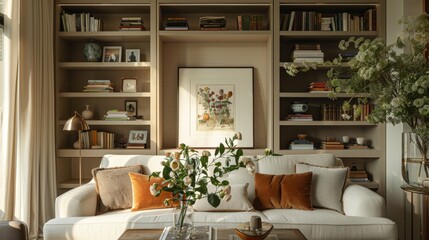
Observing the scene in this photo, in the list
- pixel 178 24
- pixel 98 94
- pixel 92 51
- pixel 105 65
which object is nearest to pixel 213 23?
pixel 178 24

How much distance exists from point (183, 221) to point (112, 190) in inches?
51.3

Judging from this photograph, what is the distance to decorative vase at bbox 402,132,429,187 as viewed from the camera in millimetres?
2148

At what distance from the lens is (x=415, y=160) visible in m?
2.19

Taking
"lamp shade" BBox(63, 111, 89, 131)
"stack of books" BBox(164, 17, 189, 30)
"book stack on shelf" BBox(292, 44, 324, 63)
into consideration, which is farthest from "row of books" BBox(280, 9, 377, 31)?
"lamp shade" BBox(63, 111, 89, 131)

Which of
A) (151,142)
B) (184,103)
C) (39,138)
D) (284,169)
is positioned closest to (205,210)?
(284,169)

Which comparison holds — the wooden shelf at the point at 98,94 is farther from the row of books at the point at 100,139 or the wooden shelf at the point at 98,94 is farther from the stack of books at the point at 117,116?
the row of books at the point at 100,139

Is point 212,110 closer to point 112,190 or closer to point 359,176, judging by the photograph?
point 112,190

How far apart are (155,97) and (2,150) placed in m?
1.49

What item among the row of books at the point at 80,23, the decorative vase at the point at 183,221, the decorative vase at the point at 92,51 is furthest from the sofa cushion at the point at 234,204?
the row of books at the point at 80,23

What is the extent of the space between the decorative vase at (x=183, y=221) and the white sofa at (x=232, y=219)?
798mm

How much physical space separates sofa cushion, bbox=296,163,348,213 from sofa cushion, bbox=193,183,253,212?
0.59 m

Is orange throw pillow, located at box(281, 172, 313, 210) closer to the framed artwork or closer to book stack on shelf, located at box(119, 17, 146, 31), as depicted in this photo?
the framed artwork

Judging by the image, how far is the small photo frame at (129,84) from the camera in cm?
422

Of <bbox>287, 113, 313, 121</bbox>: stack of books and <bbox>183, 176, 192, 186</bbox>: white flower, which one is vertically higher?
<bbox>287, 113, 313, 121</bbox>: stack of books
